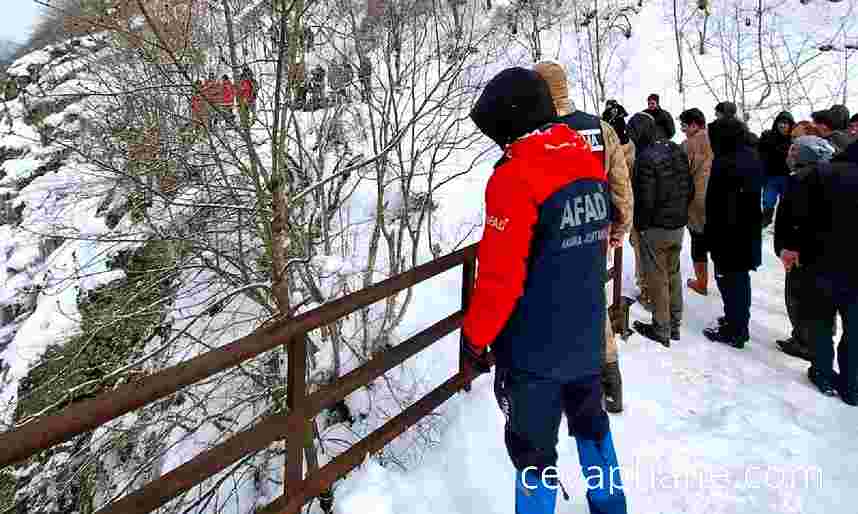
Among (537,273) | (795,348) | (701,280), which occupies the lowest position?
(795,348)

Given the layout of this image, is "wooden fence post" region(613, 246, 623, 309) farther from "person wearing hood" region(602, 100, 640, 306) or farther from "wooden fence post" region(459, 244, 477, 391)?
"wooden fence post" region(459, 244, 477, 391)

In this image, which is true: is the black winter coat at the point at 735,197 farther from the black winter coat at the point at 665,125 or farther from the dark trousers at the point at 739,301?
the black winter coat at the point at 665,125

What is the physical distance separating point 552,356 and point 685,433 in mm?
1774

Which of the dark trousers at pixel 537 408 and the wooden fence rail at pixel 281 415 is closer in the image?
the wooden fence rail at pixel 281 415

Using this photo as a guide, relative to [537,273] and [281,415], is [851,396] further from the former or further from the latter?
[281,415]

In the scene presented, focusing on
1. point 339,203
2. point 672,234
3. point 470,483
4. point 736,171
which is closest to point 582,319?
point 470,483

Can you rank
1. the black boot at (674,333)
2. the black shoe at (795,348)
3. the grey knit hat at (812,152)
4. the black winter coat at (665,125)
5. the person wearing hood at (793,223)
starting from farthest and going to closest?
1. the black winter coat at (665,125)
2. the black boot at (674,333)
3. the black shoe at (795,348)
4. the grey knit hat at (812,152)
5. the person wearing hood at (793,223)

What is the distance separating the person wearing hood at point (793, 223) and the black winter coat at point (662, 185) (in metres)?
0.70

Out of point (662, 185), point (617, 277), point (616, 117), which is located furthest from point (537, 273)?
point (616, 117)

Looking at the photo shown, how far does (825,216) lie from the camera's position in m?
3.66

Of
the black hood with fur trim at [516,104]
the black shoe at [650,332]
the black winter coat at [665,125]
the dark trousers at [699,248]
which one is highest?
the black hood with fur trim at [516,104]

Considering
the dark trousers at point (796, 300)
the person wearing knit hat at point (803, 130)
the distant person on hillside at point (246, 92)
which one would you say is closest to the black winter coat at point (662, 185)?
the dark trousers at point (796, 300)

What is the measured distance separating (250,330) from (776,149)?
6.22m

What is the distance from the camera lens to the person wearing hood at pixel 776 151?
647 centimetres
